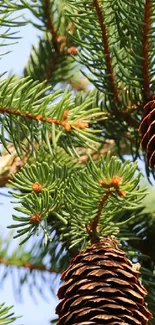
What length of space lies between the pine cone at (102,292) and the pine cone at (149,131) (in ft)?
0.39

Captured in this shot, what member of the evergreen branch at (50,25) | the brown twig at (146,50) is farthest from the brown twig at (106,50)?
the evergreen branch at (50,25)

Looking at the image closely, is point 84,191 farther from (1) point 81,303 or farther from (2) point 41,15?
(2) point 41,15

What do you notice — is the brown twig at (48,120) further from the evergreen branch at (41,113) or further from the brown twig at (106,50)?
the brown twig at (106,50)

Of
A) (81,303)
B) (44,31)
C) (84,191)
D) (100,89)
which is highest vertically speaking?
(44,31)

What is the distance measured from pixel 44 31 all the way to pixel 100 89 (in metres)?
0.22

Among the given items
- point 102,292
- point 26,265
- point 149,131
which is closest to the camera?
point 102,292

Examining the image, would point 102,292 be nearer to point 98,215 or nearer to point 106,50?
point 98,215

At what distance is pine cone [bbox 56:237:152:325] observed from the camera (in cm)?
76

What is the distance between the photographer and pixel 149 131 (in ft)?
2.95

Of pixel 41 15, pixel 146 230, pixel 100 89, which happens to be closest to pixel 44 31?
pixel 41 15

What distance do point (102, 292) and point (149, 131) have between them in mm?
204

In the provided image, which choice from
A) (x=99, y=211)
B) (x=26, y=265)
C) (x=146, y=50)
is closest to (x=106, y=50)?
(x=146, y=50)

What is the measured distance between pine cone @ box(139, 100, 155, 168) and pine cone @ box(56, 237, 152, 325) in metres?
0.12

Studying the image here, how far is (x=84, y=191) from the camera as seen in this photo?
0.83 m
